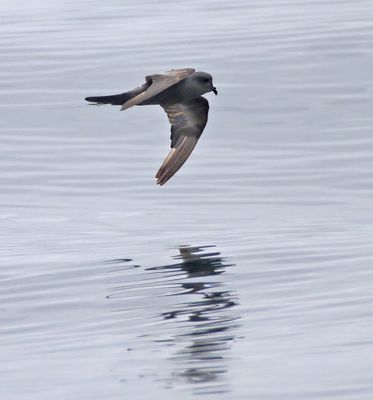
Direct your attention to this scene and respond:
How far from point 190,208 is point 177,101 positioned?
1.88 meters

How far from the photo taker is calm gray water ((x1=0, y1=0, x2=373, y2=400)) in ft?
36.0

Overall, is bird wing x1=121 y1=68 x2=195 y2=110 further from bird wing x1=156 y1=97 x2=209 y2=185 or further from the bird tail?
bird wing x1=156 y1=97 x2=209 y2=185

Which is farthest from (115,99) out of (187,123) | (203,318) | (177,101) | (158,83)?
(203,318)

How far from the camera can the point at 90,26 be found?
2686 centimetres

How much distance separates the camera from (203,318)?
39.5 feet

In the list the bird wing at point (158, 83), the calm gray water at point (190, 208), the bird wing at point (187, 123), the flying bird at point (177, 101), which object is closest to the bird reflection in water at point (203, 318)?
the calm gray water at point (190, 208)

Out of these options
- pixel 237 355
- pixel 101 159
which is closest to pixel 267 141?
pixel 101 159

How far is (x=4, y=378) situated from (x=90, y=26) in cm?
1663

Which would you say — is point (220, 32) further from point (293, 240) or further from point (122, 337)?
point (122, 337)

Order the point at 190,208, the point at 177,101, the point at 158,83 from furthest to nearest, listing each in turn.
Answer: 1. the point at 190,208
2. the point at 177,101
3. the point at 158,83

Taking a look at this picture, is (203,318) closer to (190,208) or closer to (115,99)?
(115,99)

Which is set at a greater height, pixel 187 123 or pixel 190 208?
pixel 187 123

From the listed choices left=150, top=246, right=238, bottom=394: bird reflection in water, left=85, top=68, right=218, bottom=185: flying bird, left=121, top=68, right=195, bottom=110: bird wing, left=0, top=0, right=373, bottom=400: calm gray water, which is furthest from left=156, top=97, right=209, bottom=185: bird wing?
left=150, top=246, right=238, bottom=394: bird reflection in water

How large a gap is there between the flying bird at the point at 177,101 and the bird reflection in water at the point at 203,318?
1.11 metres
